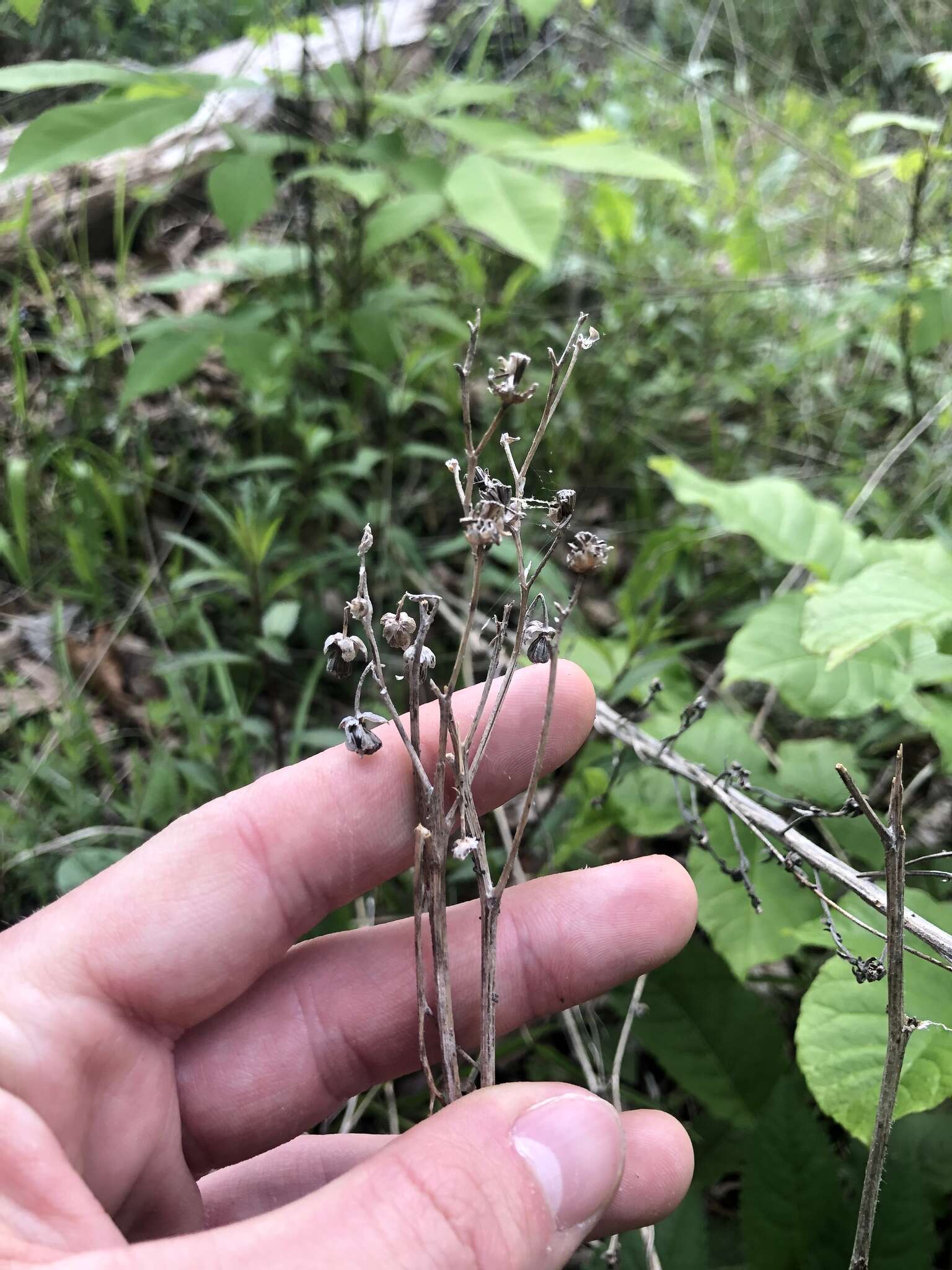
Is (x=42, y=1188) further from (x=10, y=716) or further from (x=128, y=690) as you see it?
(x=128, y=690)

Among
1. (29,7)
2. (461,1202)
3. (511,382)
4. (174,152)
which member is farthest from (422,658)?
(174,152)

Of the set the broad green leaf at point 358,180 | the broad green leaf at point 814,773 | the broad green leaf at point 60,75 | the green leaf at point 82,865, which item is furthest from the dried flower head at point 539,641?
the broad green leaf at point 60,75

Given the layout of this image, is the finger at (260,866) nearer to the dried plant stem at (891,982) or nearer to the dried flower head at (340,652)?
the dried flower head at (340,652)

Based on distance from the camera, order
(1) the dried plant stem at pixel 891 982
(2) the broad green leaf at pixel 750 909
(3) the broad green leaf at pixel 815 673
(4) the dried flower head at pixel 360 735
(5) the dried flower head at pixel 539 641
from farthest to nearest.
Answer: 1. (3) the broad green leaf at pixel 815 673
2. (2) the broad green leaf at pixel 750 909
3. (4) the dried flower head at pixel 360 735
4. (5) the dried flower head at pixel 539 641
5. (1) the dried plant stem at pixel 891 982

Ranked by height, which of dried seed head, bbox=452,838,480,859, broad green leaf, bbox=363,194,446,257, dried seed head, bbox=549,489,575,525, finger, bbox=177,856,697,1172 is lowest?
finger, bbox=177,856,697,1172

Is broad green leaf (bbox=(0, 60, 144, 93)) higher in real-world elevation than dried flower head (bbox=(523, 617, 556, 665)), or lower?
higher

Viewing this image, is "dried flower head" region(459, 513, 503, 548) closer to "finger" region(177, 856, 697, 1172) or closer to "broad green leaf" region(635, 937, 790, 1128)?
"finger" region(177, 856, 697, 1172)

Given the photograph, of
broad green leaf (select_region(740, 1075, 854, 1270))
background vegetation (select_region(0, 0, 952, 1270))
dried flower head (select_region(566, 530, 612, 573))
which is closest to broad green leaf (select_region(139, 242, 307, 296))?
background vegetation (select_region(0, 0, 952, 1270))

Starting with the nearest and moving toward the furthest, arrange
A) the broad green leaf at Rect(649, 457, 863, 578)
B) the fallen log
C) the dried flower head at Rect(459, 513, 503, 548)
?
1. the dried flower head at Rect(459, 513, 503, 548)
2. the broad green leaf at Rect(649, 457, 863, 578)
3. the fallen log
